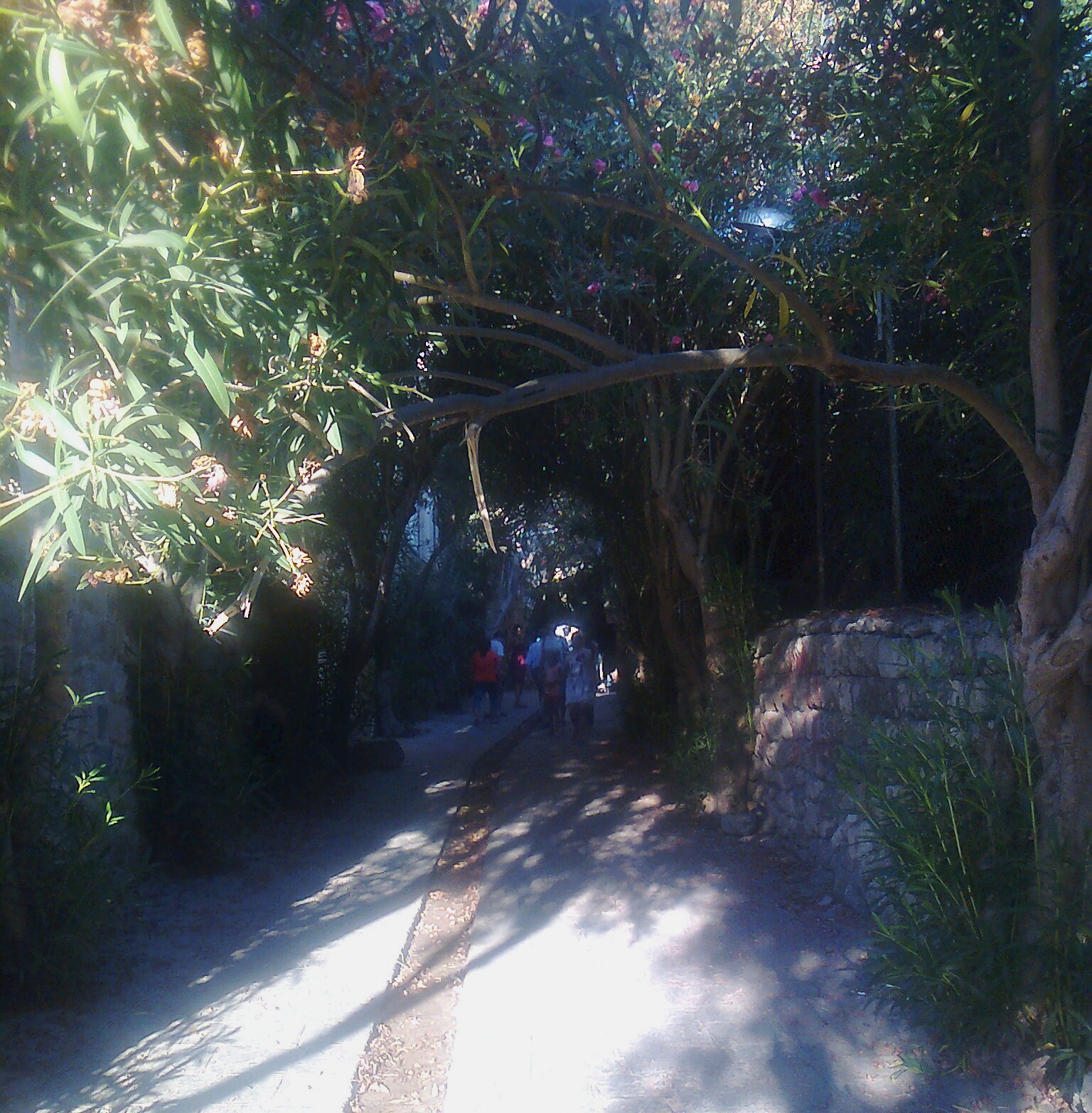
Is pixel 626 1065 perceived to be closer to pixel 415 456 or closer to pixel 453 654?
pixel 415 456

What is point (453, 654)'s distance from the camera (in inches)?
971

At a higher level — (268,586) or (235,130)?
(235,130)

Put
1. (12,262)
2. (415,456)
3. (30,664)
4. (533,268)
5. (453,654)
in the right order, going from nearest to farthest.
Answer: (12,262) < (30,664) < (533,268) < (415,456) < (453,654)

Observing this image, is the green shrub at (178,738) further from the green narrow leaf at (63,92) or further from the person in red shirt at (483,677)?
the person in red shirt at (483,677)

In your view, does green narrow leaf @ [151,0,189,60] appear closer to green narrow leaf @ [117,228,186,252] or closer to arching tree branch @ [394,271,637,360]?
green narrow leaf @ [117,228,186,252]

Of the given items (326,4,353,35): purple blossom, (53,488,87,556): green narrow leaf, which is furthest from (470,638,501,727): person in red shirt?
(53,488,87,556): green narrow leaf

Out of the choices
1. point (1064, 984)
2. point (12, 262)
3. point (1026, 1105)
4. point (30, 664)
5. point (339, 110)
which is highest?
point (339, 110)

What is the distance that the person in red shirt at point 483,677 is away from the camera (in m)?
18.8

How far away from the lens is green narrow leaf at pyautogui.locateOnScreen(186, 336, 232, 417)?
281 cm

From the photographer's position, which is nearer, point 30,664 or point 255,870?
point 30,664

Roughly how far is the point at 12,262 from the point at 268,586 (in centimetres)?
Result: 654

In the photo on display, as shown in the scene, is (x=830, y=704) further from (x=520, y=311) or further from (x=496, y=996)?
(x=520, y=311)

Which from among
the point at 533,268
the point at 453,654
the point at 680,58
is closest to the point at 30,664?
the point at 533,268

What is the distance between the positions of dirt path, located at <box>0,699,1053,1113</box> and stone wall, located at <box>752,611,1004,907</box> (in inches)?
12.3
